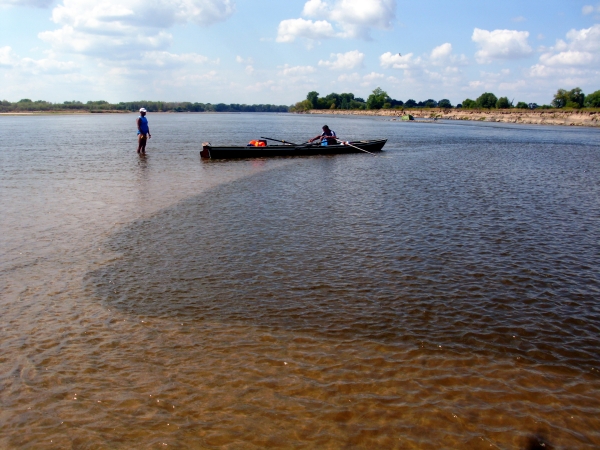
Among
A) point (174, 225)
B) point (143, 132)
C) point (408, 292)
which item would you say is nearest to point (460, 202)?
→ point (408, 292)

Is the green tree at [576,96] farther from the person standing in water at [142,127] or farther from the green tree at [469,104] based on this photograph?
the person standing in water at [142,127]

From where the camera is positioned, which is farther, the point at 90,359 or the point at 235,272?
the point at 235,272

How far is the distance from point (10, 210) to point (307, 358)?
11.8 meters

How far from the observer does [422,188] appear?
1931 cm

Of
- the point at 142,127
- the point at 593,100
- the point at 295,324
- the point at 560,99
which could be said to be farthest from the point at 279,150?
the point at 560,99

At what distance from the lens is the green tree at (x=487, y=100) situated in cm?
16075

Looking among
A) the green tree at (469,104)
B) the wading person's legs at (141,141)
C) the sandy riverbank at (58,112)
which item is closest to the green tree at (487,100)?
the green tree at (469,104)

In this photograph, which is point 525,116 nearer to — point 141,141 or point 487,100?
point 487,100

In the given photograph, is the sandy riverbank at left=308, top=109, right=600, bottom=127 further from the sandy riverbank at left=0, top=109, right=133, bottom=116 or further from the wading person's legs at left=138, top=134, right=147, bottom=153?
the sandy riverbank at left=0, top=109, right=133, bottom=116

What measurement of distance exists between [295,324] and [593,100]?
156 metres

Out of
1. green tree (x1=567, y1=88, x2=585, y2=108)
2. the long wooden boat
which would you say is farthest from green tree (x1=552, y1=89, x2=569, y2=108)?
the long wooden boat

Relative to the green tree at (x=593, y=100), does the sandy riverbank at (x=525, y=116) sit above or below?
Answer: below

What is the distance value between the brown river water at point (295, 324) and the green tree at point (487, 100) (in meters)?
162

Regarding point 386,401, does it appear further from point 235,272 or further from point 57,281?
point 57,281
